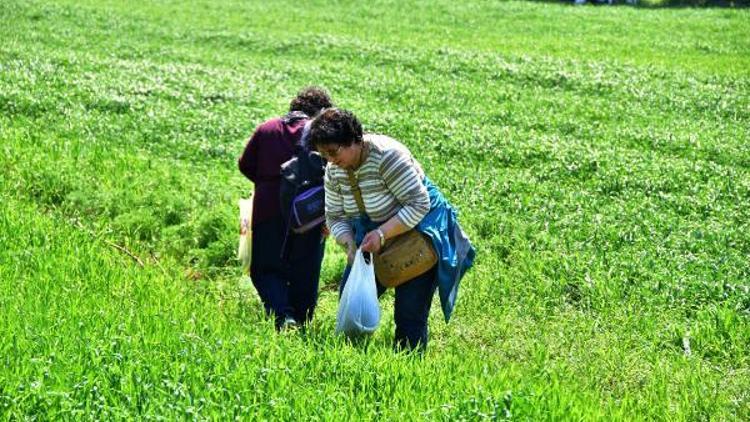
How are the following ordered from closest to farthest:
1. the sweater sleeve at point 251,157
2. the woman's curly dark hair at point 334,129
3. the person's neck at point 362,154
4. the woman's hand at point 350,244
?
1. the woman's curly dark hair at point 334,129
2. the person's neck at point 362,154
3. the woman's hand at point 350,244
4. the sweater sleeve at point 251,157

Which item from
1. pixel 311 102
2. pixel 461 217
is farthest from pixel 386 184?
pixel 461 217

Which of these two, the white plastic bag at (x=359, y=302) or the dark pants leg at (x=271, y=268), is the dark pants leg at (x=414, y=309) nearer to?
the white plastic bag at (x=359, y=302)

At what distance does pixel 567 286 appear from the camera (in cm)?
725

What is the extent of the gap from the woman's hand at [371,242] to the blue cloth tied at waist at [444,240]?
0.15m

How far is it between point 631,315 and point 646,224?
181cm

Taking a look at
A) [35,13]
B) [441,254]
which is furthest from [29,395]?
[35,13]

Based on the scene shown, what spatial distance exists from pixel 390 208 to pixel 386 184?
0.54ft

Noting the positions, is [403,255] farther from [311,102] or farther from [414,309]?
[311,102]

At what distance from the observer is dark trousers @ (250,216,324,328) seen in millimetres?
6246

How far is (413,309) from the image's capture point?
5520 mm

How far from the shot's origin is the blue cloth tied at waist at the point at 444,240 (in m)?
5.27

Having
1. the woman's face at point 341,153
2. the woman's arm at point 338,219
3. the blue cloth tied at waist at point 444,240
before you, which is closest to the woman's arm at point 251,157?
the woman's arm at point 338,219

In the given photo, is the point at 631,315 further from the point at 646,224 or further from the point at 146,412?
the point at 146,412

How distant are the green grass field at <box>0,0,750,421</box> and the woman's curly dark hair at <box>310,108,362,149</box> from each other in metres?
1.14
